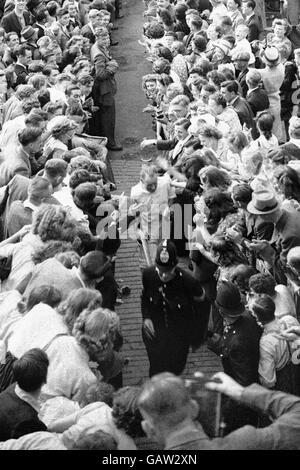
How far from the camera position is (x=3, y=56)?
1295cm

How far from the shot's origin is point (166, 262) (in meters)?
6.93

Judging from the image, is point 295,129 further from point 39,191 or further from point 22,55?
point 22,55

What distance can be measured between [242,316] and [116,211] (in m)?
2.44

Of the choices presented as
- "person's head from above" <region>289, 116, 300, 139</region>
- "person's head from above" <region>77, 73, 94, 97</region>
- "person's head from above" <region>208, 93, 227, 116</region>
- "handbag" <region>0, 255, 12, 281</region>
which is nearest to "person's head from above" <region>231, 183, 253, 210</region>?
"person's head from above" <region>289, 116, 300, 139</region>

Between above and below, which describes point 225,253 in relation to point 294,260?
below

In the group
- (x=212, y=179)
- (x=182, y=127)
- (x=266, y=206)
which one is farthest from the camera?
(x=182, y=127)

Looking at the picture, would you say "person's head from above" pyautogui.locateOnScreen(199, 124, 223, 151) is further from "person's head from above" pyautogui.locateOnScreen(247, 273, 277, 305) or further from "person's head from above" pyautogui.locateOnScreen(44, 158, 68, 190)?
"person's head from above" pyautogui.locateOnScreen(247, 273, 277, 305)

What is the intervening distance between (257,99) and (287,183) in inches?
144

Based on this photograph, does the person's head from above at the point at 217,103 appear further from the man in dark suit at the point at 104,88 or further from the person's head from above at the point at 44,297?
the person's head from above at the point at 44,297

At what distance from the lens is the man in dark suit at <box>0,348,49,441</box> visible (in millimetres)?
5289

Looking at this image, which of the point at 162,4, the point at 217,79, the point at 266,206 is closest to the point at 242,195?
the point at 266,206

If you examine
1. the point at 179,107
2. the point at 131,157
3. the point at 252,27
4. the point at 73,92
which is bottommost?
the point at 131,157
